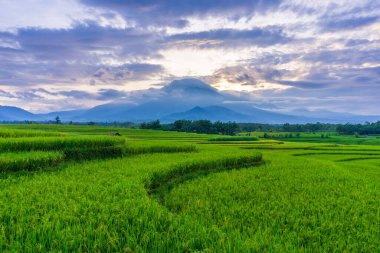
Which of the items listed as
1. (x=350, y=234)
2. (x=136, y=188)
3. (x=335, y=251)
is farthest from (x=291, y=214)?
(x=136, y=188)

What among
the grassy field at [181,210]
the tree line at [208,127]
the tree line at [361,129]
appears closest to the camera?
the grassy field at [181,210]

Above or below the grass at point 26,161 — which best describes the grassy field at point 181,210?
below

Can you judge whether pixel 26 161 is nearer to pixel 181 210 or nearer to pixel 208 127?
pixel 181 210

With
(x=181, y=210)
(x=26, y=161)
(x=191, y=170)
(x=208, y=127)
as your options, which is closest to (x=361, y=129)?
(x=208, y=127)

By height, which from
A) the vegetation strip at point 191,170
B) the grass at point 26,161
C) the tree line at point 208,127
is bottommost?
the vegetation strip at point 191,170

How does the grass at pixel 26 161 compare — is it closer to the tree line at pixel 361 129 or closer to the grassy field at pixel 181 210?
the grassy field at pixel 181 210

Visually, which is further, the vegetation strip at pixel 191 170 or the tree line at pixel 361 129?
the tree line at pixel 361 129

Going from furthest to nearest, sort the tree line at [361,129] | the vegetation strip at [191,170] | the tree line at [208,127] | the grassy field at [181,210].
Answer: the tree line at [361,129] → the tree line at [208,127] → the vegetation strip at [191,170] → the grassy field at [181,210]

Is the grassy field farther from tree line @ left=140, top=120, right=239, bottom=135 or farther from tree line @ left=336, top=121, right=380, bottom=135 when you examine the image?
tree line @ left=336, top=121, right=380, bottom=135

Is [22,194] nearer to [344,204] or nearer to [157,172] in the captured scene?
[157,172]

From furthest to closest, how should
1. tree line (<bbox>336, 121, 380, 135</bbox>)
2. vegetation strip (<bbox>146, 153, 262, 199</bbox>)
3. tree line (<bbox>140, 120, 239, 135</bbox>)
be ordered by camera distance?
tree line (<bbox>336, 121, 380, 135</bbox>) → tree line (<bbox>140, 120, 239, 135</bbox>) → vegetation strip (<bbox>146, 153, 262, 199</bbox>)

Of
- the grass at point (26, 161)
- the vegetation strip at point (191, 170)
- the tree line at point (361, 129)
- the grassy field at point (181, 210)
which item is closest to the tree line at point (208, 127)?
the tree line at point (361, 129)

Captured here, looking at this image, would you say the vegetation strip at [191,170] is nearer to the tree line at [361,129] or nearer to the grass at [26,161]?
the grass at [26,161]

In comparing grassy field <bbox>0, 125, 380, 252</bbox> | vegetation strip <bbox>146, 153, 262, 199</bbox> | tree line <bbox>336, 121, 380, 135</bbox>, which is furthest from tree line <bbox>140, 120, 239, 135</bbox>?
grassy field <bbox>0, 125, 380, 252</bbox>
